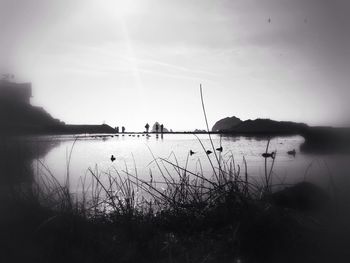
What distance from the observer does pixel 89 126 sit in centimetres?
12912

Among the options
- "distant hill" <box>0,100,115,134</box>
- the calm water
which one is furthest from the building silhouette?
the calm water

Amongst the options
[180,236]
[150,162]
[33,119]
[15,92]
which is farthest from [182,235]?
[15,92]

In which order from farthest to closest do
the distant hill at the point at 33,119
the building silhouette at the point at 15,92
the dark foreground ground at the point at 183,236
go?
the building silhouette at the point at 15,92, the distant hill at the point at 33,119, the dark foreground ground at the point at 183,236

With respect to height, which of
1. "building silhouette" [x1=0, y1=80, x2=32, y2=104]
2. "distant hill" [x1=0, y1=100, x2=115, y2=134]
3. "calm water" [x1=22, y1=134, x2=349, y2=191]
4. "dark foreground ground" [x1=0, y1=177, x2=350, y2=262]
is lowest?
"calm water" [x1=22, y1=134, x2=349, y2=191]

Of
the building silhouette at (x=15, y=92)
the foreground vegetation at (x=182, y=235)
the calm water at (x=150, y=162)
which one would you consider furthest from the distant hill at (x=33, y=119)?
the foreground vegetation at (x=182, y=235)

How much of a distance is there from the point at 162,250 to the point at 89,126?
130020mm

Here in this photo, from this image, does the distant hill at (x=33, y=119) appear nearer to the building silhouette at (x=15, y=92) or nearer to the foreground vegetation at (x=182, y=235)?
the building silhouette at (x=15, y=92)

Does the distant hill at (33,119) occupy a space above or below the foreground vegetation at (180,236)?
above

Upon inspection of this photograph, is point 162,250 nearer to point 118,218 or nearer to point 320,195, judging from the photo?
point 118,218

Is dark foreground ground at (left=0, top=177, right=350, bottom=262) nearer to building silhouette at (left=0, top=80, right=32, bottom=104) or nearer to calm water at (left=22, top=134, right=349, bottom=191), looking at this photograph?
calm water at (left=22, top=134, right=349, bottom=191)

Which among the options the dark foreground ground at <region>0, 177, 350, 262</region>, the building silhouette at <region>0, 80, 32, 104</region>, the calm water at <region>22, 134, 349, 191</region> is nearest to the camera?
the dark foreground ground at <region>0, 177, 350, 262</region>

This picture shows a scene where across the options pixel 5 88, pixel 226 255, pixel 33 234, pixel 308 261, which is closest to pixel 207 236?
pixel 226 255

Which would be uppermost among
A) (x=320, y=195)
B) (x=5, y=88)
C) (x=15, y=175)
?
(x=5, y=88)

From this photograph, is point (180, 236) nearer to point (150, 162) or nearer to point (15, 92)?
point (150, 162)
